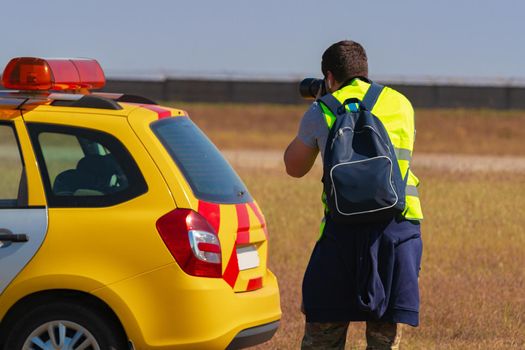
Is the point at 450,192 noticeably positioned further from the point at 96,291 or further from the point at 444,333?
the point at 96,291

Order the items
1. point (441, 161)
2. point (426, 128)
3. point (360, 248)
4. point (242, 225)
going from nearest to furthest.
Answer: point (360, 248)
point (242, 225)
point (441, 161)
point (426, 128)

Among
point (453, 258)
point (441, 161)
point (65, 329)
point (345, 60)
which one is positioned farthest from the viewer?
point (441, 161)

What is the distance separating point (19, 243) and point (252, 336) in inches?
47.1

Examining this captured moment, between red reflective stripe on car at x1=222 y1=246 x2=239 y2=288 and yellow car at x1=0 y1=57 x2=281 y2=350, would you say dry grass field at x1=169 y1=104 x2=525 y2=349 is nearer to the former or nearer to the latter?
red reflective stripe on car at x1=222 y1=246 x2=239 y2=288

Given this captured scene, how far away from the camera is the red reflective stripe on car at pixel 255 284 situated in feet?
20.8

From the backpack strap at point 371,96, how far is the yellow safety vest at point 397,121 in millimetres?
14

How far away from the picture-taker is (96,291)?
5.98m

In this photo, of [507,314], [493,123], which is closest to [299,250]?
[507,314]

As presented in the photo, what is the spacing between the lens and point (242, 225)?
20.9 ft

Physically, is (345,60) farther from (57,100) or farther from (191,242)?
(57,100)

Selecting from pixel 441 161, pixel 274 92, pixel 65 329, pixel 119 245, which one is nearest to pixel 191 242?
pixel 119 245

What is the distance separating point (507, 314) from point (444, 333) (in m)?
0.73

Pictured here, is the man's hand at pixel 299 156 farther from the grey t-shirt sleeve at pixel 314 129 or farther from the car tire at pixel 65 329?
the car tire at pixel 65 329

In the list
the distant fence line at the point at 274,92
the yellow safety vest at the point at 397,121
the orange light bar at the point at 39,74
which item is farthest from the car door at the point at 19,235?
the distant fence line at the point at 274,92
